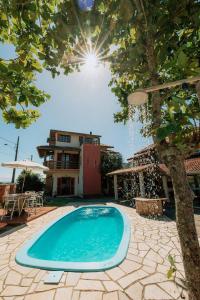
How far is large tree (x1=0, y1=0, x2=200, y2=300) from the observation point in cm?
183

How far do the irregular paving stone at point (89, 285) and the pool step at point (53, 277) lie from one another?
539 mm

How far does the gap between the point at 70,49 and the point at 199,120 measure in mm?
2825

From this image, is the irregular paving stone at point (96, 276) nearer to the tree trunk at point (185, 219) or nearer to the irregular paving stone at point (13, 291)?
the irregular paving stone at point (13, 291)

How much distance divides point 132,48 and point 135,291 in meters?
4.77

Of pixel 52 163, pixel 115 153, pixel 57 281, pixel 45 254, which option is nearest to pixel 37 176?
pixel 52 163

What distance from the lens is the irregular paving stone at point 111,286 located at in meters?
3.22

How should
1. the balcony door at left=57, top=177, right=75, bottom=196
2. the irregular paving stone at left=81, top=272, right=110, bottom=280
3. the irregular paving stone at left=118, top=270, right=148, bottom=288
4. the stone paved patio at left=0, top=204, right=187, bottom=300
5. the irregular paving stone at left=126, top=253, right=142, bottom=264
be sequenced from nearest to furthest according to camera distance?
the stone paved patio at left=0, top=204, right=187, bottom=300, the irregular paving stone at left=118, top=270, right=148, bottom=288, the irregular paving stone at left=81, top=272, right=110, bottom=280, the irregular paving stone at left=126, top=253, right=142, bottom=264, the balcony door at left=57, top=177, right=75, bottom=196

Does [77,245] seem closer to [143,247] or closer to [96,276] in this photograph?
[143,247]

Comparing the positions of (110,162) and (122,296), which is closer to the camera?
(122,296)

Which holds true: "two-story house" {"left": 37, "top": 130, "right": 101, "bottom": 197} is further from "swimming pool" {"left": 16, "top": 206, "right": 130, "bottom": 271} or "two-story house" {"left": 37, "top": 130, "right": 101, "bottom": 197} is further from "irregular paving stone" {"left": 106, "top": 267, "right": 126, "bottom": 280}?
"irregular paving stone" {"left": 106, "top": 267, "right": 126, "bottom": 280}

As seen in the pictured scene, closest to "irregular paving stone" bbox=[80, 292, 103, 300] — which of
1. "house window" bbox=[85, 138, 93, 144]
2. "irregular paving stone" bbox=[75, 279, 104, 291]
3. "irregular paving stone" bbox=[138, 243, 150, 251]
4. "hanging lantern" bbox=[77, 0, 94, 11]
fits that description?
"irregular paving stone" bbox=[75, 279, 104, 291]

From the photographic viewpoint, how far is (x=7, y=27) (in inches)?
107

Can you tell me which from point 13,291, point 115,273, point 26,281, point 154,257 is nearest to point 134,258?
point 154,257

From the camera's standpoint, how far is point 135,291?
3.15m
